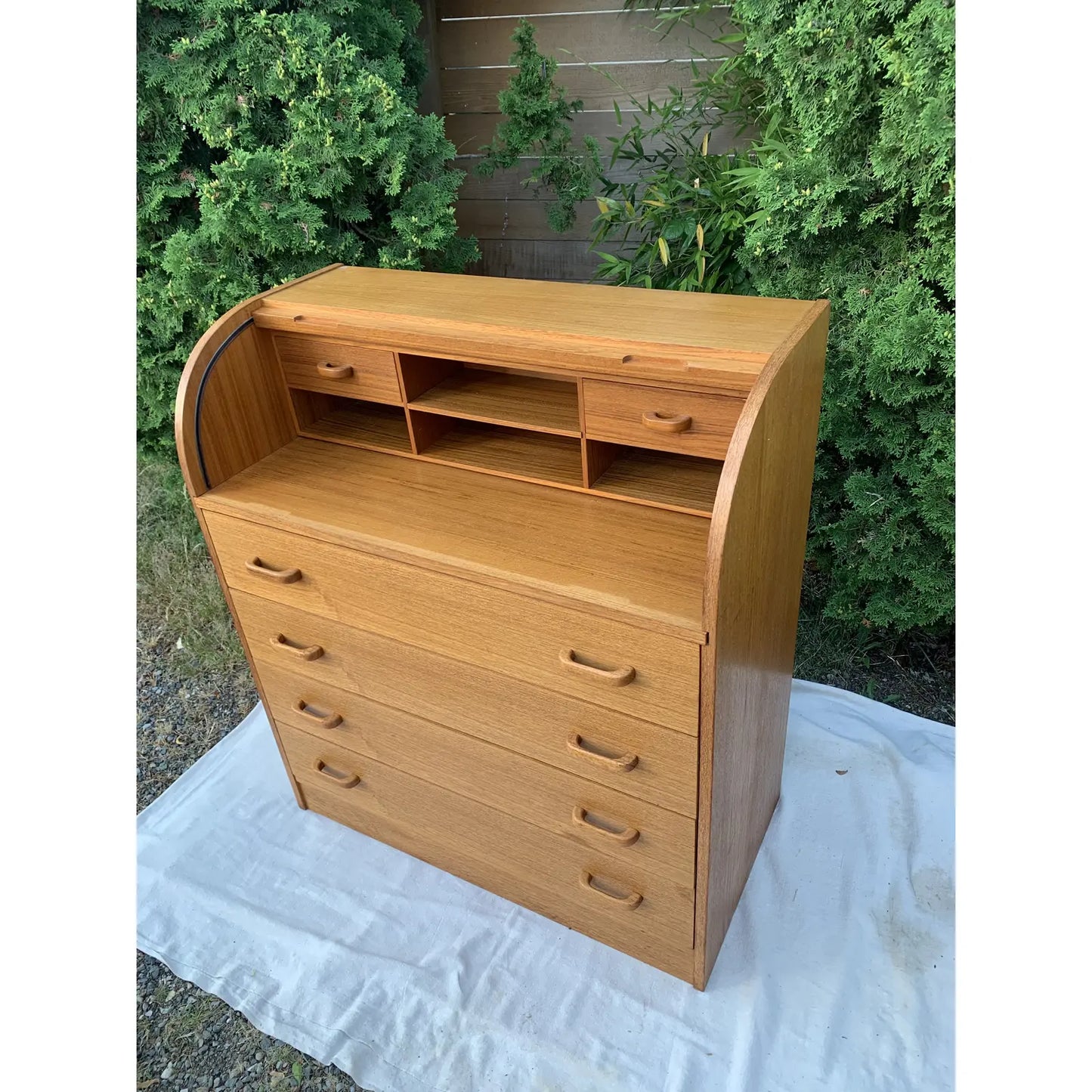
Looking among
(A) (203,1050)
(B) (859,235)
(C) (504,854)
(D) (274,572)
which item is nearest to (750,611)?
(C) (504,854)

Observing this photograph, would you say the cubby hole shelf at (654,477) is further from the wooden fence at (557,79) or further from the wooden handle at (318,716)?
the wooden fence at (557,79)

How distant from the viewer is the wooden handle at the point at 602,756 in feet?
4.56

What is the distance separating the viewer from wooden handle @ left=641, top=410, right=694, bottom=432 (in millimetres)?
1333

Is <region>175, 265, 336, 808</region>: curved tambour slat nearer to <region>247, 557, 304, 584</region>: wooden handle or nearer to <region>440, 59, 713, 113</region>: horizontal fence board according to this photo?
<region>247, 557, 304, 584</region>: wooden handle

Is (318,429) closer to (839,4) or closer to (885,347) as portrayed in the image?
(885,347)

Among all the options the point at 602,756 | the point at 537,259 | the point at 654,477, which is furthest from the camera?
the point at 537,259

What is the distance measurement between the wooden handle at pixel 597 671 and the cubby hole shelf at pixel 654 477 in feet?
1.10

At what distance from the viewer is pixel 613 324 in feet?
4.62

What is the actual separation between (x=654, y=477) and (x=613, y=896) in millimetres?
902

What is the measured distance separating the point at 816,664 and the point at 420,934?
4.79ft

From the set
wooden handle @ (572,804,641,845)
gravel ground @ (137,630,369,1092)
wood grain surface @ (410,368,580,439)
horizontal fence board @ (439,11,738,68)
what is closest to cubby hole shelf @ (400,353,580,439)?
wood grain surface @ (410,368,580,439)

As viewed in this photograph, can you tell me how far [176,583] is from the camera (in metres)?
3.10

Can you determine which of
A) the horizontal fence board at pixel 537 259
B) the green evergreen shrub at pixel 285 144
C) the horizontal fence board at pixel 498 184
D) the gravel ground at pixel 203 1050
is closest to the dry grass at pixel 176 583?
the green evergreen shrub at pixel 285 144

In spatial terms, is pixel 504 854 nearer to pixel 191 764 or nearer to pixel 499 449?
pixel 499 449
